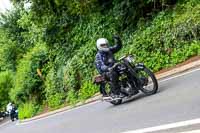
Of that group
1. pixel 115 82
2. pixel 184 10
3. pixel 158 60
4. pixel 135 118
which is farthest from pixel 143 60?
pixel 135 118

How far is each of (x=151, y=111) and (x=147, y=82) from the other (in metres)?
1.78

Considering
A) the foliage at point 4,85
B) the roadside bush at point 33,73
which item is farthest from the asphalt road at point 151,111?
the foliage at point 4,85

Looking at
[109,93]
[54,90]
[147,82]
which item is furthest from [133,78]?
[54,90]

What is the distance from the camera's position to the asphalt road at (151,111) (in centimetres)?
871

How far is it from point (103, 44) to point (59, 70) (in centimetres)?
1074

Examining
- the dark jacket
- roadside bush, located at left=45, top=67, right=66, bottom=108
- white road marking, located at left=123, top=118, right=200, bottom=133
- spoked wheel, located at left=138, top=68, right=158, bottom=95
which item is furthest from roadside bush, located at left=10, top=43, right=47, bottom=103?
white road marking, located at left=123, top=118, right=200, bottom=133

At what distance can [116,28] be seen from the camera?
19.6m

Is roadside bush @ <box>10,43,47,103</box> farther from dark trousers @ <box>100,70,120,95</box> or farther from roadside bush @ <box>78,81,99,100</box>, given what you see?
dark trousers @ <box>100,70,120,95</box>

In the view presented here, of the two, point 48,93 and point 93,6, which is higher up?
point 93,6

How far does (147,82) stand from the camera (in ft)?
37.5

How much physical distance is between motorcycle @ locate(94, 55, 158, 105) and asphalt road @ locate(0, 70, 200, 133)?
21cm

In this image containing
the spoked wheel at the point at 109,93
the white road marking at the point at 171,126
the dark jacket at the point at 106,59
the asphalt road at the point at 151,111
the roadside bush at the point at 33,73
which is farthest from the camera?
the roadside bush at the point at 33,73

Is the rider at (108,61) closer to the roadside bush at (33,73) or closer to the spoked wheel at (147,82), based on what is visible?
the spoked wheel at (147,82)

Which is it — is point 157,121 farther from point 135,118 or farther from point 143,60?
point 143,60
